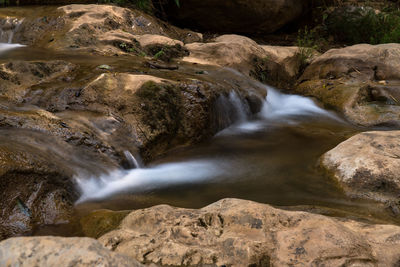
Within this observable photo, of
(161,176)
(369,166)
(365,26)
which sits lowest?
(161,176)

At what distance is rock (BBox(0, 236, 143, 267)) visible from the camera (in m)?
1.32

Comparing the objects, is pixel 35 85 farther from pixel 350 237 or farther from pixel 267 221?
pixel 350 237

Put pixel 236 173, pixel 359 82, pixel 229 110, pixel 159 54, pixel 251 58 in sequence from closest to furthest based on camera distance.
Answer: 1. pixel 236 173
2. pixel 229 110
3. pixel 159 54
4. pixel 359 82
5. pixel 251 58

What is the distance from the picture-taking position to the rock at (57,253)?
1.32 metres

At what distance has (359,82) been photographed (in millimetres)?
7223

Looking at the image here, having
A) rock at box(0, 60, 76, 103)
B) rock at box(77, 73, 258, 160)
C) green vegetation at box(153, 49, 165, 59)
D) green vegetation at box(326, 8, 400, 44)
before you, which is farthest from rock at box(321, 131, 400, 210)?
green vegetation at box(326, 8, 400, 44)

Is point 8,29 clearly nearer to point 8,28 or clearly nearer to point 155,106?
point 8,28

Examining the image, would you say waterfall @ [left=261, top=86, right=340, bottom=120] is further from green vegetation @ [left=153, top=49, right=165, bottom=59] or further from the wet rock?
green vegetation @ [left=153, top=49, right=165, bottom=59]

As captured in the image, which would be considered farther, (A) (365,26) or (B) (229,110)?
(A) (365,26)

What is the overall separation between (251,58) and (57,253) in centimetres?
707

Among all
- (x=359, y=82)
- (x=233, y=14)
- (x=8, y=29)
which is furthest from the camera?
(x=233, y=14)

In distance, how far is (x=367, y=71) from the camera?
24.5 feet

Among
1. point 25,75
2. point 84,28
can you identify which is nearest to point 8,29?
point 84,28

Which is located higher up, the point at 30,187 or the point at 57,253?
the point at 57,253
